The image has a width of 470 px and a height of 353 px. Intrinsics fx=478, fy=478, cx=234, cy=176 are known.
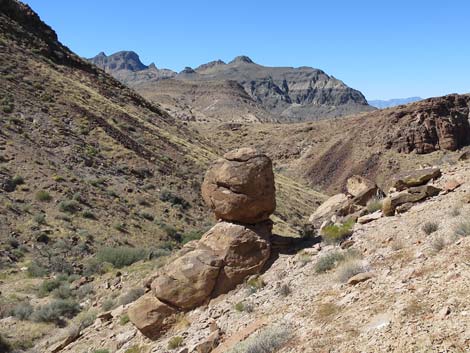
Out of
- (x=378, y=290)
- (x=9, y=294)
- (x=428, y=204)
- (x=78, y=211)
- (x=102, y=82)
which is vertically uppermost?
(x=102, y=82)

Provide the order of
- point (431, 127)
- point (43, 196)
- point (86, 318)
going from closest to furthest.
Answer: point (86, 318)
point (43, 196)
point (431, 127)

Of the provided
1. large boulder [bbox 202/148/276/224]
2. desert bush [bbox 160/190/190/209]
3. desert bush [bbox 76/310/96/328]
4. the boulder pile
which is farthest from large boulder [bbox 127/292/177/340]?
desert bush [bbox 160/190/190/209]

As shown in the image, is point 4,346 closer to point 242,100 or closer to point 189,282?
point 189,282

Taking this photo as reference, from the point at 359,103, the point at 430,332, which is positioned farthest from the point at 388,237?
the point at 359,103

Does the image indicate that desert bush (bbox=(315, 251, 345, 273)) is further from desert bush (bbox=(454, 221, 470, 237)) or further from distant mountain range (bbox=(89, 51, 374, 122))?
distant mountain range (bbox=(89, 51, 374, 122))

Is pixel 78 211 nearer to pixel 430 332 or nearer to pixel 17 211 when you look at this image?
pixel 17 211

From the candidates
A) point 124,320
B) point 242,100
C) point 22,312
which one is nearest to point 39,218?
point 22,312

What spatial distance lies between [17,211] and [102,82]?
2707 cm

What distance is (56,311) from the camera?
14.3 meters

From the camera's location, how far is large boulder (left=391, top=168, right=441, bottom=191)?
12.1 metres

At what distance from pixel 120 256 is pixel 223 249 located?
9588 millimetres

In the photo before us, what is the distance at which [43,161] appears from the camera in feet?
85.6

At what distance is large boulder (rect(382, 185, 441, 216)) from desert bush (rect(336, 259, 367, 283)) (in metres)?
2.98

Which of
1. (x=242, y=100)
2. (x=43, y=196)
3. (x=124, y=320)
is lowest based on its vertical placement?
(x=124, y=320)
